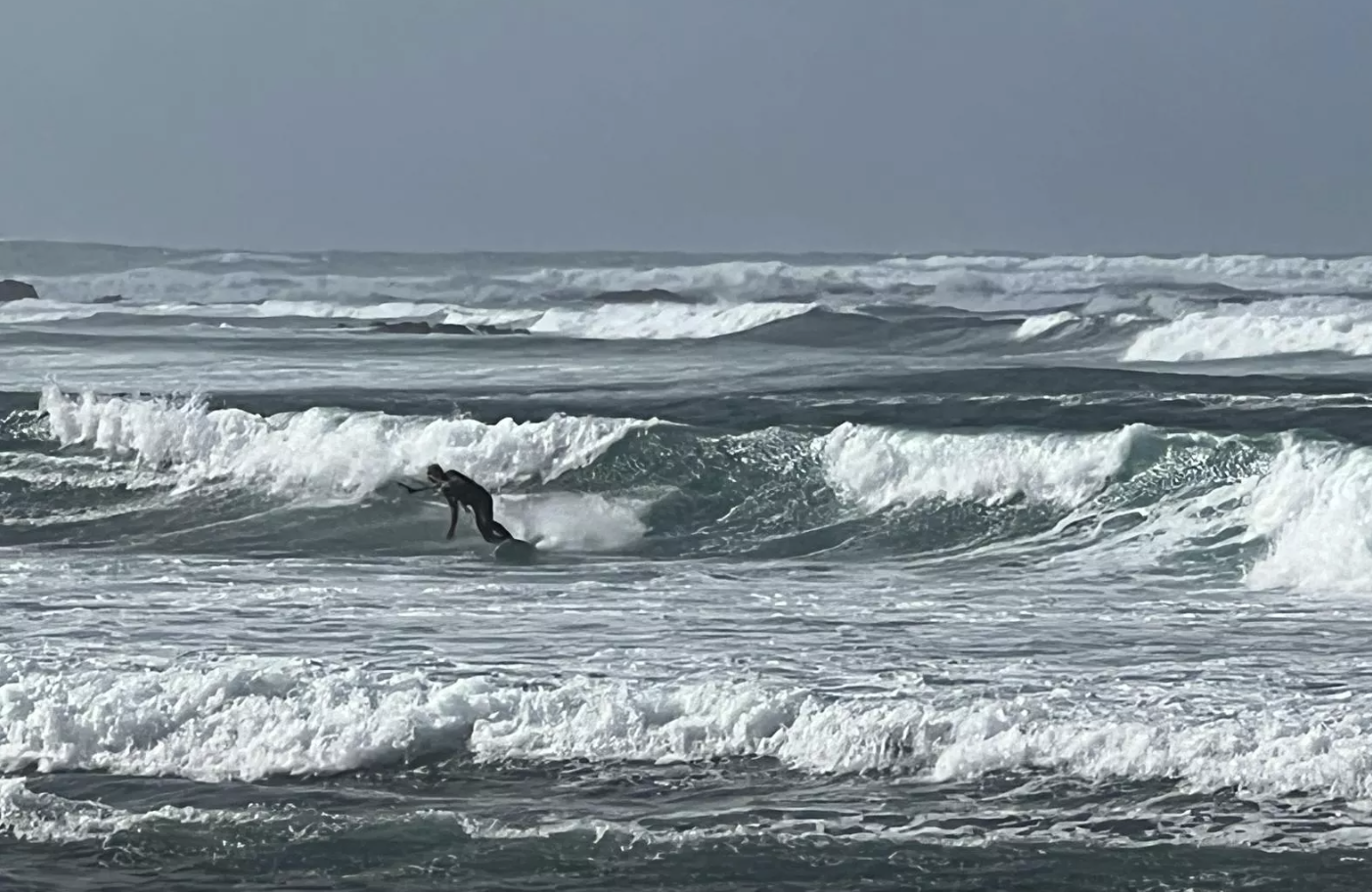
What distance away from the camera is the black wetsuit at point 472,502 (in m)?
17.2

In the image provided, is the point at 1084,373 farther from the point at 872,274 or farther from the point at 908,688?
the point at 872,274

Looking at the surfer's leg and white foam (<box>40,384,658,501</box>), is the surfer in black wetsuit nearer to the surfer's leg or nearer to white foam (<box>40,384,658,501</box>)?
the surfer's leg

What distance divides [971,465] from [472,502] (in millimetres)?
4474

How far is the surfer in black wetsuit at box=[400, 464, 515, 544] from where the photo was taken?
17219 millimetres

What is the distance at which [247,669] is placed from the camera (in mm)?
10781

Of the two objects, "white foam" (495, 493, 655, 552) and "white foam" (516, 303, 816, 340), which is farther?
"white foam" (516, 303, 816, 340)

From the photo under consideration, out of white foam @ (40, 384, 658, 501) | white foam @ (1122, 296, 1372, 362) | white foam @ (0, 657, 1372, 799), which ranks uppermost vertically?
white foam @ (1122, 296, 1372, 362)

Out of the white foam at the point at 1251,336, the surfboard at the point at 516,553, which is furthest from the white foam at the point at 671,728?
the white foam at the point at 1251,336

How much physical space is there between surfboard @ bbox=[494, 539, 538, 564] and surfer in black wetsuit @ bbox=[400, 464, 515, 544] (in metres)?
0.24

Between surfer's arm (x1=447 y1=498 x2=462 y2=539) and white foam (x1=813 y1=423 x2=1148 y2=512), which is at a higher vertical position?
white foam (x1=813 y1=423 x2=1148 y2=512)

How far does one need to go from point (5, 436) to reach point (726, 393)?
8.56 metres

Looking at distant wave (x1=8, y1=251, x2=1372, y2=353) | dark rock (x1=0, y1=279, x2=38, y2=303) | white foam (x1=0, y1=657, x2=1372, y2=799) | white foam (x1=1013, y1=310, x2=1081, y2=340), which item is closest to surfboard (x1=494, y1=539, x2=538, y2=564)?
white foam (x1=0, y1=657, x2=1372, y2=799)

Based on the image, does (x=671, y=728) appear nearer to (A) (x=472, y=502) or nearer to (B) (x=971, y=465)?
(A) (x=472, y=502)

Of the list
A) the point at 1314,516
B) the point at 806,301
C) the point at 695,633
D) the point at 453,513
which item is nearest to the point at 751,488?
the point at 453,513
